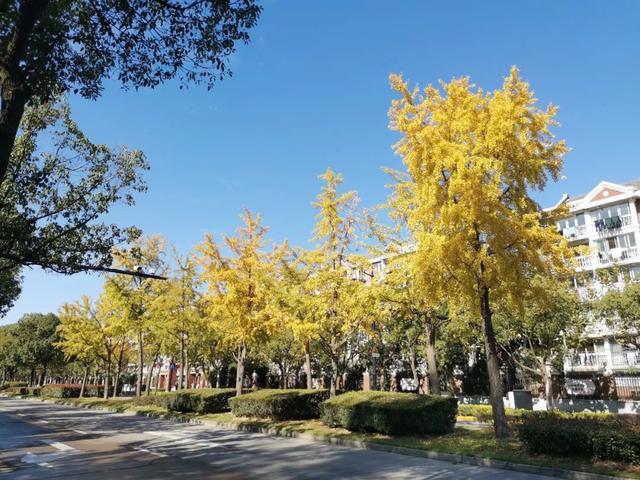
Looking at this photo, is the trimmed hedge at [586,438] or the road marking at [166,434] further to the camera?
the road marking at [166,434]

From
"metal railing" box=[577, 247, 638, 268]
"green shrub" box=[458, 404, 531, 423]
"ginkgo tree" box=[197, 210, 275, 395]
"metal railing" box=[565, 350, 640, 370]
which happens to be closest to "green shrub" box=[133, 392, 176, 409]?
"ginkgo tree" box=[197, 210, 275, 395]

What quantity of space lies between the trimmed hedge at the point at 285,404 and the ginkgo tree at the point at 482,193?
863cm

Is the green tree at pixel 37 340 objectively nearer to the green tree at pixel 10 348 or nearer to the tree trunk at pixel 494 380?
the green tree at pixel 10 348

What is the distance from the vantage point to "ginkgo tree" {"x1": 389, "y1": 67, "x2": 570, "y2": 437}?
12.4 m

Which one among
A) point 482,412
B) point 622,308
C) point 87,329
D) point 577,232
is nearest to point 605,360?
point 577,232

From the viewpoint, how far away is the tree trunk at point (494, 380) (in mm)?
13102

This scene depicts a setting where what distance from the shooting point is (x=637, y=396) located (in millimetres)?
30516

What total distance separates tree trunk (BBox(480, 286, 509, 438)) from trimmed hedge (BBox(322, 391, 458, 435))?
178 centimetres

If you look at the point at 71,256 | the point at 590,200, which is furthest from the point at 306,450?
the point at 590,200

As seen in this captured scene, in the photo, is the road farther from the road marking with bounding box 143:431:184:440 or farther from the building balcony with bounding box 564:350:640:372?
the building balcony with bounding box 564:350:640:372

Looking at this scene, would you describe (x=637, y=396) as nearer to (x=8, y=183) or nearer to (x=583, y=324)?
(x=583, y=324)

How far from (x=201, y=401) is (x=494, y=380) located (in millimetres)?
15877

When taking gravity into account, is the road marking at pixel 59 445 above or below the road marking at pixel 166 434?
above

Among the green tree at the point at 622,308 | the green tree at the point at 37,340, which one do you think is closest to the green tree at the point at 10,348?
the green tree at the point at 37,340
